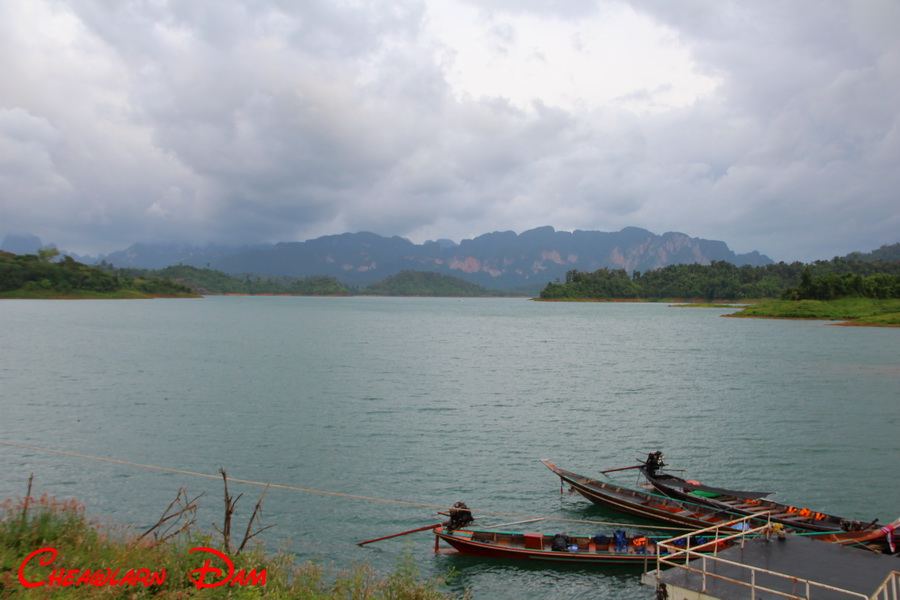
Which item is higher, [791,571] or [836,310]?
[836,310]

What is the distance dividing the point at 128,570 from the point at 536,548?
11.7 meters

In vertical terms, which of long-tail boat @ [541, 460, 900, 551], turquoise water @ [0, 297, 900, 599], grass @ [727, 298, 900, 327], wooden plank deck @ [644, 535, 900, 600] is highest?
grass @ [727, 298, 900, 327]

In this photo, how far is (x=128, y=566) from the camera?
36.9 feet

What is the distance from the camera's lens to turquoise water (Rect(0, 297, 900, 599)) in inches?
868

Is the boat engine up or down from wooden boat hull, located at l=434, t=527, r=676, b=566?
up

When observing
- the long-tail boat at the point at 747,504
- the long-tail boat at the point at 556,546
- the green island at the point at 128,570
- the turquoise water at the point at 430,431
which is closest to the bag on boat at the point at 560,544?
the long-tail boat at the point at 556,546

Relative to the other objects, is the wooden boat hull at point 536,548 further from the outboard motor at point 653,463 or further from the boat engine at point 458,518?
the outboard motor at point 653,463

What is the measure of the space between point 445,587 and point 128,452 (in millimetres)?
20023

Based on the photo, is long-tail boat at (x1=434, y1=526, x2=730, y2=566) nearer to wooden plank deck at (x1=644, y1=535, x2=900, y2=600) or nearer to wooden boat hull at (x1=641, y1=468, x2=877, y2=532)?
wooden boat hull at (x1=641, y1=468, x2=877, y2=532)

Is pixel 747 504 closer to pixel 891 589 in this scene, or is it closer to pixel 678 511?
pixel 678 511

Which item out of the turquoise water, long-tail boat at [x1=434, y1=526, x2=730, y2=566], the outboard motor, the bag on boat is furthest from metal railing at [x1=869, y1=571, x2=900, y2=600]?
the outboard motor

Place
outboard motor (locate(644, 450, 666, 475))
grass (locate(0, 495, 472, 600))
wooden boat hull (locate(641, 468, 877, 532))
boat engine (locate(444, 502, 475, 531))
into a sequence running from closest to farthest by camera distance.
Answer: grass (locate(0, 495, 472, 600)), wooden boat hull (locate(641, 468, 877, 532)), boat engine (locate(444, 502, 475, 531)), outboard motor (locate(644, 450, 666, 475))

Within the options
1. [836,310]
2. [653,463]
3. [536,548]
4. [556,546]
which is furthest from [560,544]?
[836,310]

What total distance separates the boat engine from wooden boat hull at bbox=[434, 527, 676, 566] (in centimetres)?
16
